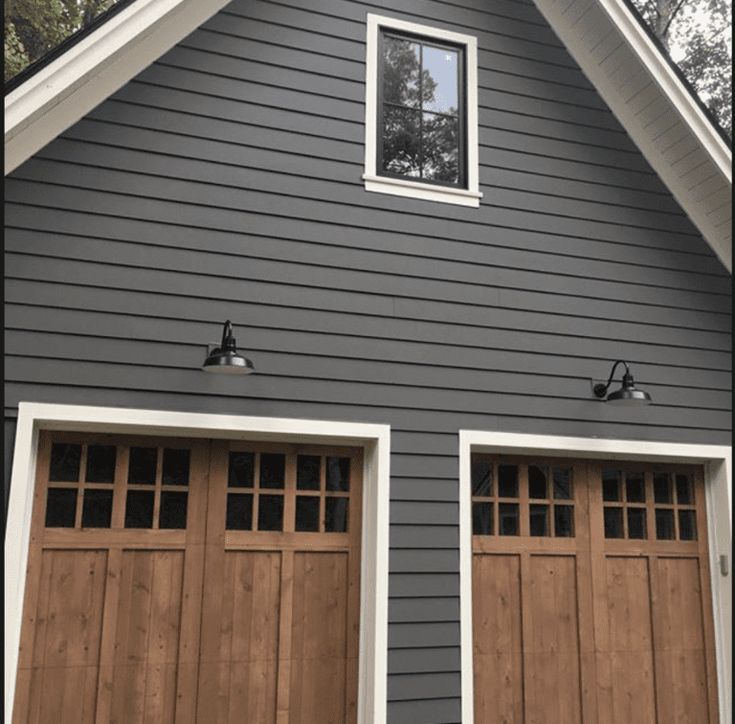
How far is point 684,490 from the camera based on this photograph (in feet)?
16.6

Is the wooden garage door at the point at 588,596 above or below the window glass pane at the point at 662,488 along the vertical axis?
below

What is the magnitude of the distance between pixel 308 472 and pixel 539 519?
1.45 metres

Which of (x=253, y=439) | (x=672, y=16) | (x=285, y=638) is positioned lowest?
(x=285, y=638)

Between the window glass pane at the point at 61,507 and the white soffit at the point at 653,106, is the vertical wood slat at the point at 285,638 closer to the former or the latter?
the window glass pane at the point at 61,507

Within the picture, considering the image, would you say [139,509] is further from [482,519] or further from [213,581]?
[482,519]

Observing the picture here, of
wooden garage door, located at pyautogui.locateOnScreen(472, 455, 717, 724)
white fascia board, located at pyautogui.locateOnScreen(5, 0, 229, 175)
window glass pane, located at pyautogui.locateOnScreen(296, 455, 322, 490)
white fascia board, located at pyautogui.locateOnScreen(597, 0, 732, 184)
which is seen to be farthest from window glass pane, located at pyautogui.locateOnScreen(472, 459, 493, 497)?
white fascia board, located at pyautogui.locateOnScreen(5, 0, 229, 175)

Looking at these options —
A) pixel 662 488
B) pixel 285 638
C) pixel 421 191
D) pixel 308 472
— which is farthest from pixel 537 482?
pixel 421 191

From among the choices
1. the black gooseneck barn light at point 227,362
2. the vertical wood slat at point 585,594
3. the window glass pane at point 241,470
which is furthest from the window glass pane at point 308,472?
the vertical wood slat at point 585,594

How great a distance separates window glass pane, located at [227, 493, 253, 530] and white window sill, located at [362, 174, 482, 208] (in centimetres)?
189

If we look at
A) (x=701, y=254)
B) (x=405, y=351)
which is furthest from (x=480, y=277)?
(x=701, y=254)

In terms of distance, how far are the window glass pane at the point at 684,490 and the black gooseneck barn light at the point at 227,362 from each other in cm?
294

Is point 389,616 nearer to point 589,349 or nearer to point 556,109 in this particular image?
point 589,349

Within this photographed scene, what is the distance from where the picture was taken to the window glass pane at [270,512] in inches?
163

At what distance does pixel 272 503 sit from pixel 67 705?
1.35 m
